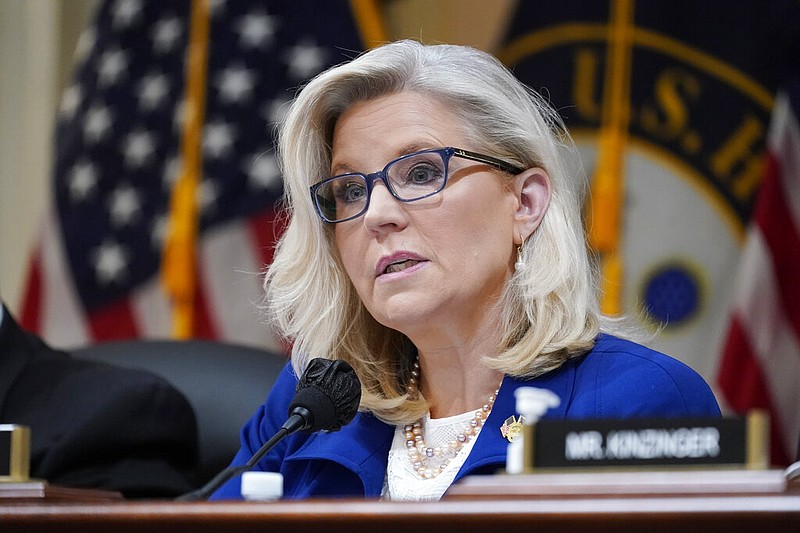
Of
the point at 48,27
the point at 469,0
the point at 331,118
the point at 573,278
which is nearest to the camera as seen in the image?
the point at 573,278

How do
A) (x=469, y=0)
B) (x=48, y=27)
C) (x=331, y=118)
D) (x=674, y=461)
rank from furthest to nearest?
(x=48, y=27) → (x=469, y=0) → (x=331, y=118) → (x=674, y=461)

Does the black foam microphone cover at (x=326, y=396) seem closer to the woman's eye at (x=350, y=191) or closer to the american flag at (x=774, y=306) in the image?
the woman's eye at (x=350, y=191)

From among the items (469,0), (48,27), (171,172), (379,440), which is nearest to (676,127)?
(469,0)

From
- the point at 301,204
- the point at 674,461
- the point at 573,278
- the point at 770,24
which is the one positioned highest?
the point at 770,24

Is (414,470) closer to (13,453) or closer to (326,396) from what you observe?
(326,396)

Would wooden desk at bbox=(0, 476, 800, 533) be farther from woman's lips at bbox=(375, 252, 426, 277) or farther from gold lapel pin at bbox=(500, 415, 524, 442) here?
woman's lips at bbox=(375, 252, 426, 277)

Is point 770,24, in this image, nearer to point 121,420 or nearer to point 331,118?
point 331,118

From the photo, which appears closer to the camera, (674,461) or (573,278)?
(674,461)

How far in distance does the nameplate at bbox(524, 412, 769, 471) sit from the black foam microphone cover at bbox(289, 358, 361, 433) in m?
0.70

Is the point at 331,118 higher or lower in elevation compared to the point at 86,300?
higher

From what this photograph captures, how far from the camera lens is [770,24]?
3518mm

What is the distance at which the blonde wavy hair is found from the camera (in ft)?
6.49

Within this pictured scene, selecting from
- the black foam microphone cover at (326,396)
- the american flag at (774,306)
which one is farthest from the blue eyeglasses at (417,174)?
the american flag at (774,306)

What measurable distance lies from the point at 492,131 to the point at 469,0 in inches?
75.5
